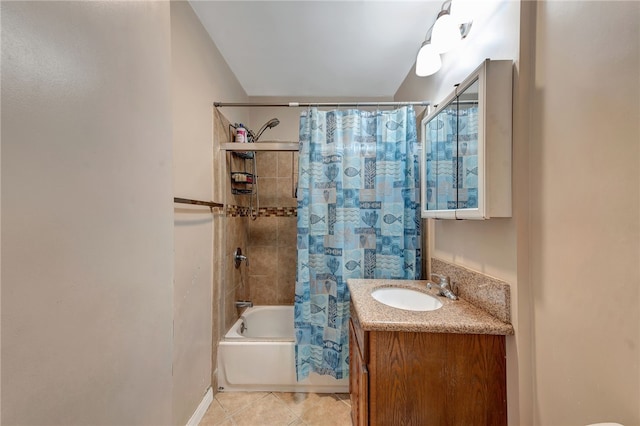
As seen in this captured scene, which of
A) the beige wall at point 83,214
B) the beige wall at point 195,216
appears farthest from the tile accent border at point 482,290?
the beige wall at point 195,216

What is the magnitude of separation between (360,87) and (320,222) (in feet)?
4.94

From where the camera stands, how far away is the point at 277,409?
5.51ft

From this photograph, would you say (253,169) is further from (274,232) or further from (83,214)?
(83,214)

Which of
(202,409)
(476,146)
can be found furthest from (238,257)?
(476,146)

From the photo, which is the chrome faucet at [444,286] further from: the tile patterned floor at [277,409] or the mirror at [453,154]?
the tile patterned floor at [277,409]

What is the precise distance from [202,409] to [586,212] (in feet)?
7.31

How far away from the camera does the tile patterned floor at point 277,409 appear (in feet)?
5.18

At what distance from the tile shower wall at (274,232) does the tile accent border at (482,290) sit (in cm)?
159

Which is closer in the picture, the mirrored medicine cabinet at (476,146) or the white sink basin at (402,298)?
the mirrored medicine cabinet at (476,146)

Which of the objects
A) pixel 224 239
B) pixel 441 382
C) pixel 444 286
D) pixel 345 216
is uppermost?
pixel 345 216

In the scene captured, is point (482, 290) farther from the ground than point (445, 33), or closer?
closer

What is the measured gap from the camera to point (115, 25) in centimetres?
55

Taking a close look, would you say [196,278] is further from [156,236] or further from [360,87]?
[360,87]

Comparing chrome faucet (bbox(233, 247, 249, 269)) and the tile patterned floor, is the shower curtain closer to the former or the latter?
the tile patterned floor
